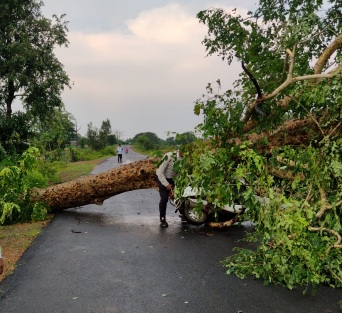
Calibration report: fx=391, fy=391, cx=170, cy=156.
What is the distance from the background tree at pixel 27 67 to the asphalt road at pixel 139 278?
15990 mm

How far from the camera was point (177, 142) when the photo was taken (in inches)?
206

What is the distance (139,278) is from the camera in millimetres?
5699

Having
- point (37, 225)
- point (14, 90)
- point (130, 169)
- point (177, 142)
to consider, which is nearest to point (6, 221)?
point (37, 225)

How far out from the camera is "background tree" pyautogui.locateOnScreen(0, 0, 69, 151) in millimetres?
22859

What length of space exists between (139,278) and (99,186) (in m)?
5.26

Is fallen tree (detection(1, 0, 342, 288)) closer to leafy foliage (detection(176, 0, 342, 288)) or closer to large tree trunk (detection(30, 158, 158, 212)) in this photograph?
leafy foliage (detection(176, 0, 342, 288))

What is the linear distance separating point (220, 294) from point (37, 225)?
19.5ft

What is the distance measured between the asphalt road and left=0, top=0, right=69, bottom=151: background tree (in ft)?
52.5

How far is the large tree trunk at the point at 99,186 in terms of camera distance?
10336mm

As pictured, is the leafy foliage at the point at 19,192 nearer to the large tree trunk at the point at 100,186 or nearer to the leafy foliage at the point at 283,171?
the large tree trunk at the point at 100,186

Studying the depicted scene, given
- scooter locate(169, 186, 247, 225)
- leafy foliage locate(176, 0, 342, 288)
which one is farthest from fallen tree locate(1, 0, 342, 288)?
scooter locate(169, 186, 247, 225)

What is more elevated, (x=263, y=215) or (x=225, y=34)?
(x=225, y=34)

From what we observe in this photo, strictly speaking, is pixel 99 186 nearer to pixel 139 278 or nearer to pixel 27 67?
pixel 139 278

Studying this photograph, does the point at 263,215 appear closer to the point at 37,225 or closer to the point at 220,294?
the point at 220,294
